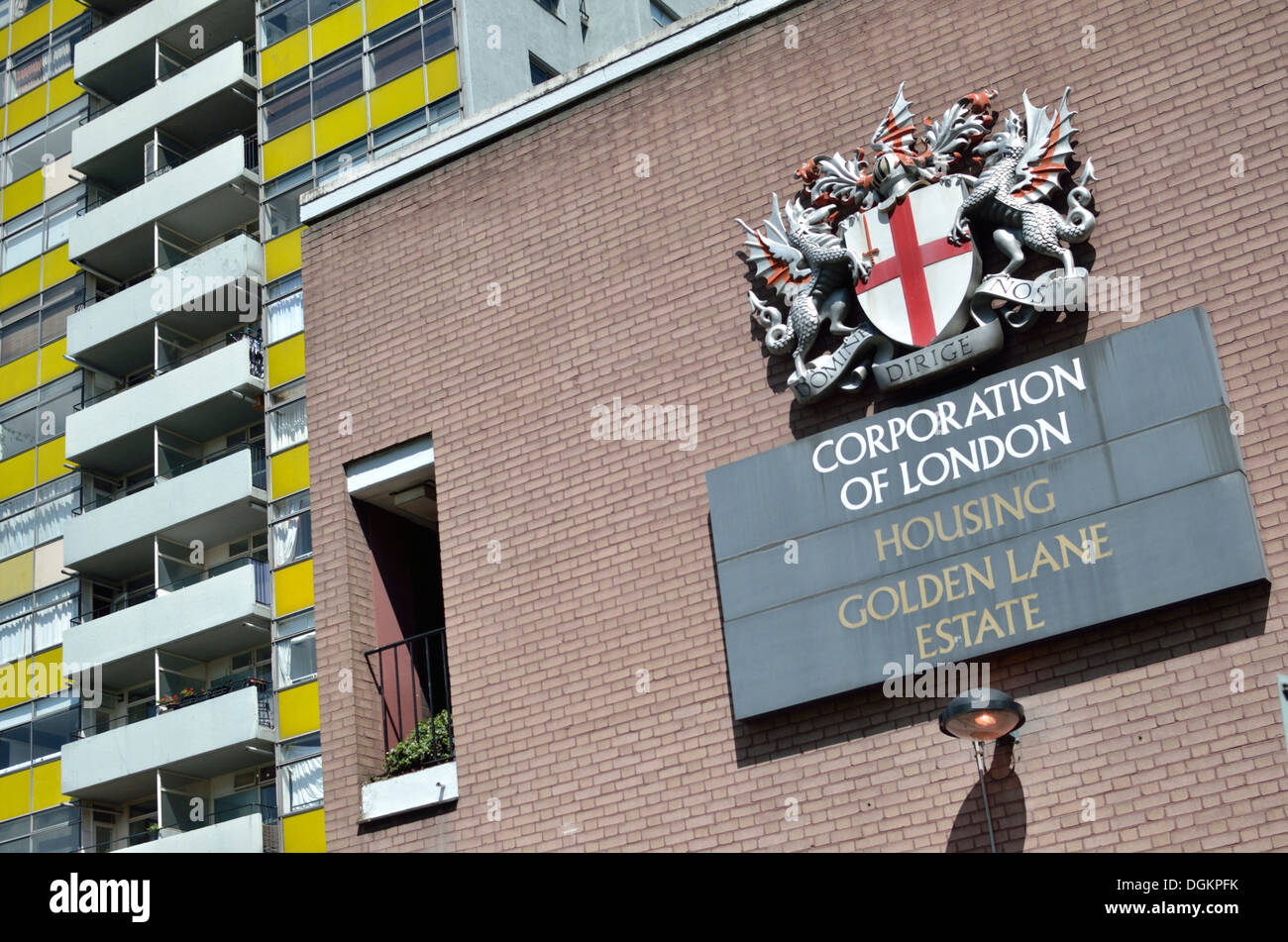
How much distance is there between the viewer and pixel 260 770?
37500 millimetres

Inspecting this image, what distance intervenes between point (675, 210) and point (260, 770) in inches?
→ 957

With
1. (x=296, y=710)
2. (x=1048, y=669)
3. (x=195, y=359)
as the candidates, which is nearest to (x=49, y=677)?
(x=195, y=359)

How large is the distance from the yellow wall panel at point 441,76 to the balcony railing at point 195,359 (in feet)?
23.4

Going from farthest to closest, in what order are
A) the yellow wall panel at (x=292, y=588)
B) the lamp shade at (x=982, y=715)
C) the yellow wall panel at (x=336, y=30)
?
the yellow wall panel at (x=336, y=30)
the yellow wall panel at (x=292, y=588)
the lamp shade at (x=982, y=715)

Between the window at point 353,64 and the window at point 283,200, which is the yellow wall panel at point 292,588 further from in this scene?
the window at point 353,64

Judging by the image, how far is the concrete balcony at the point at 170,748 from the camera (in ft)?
118

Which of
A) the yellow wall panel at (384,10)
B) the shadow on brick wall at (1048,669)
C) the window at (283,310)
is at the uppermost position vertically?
the yellow wall panel at (384,10)

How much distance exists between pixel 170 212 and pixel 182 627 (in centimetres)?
1126

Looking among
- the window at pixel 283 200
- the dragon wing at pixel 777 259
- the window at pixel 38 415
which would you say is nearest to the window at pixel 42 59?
the window at pixel 38 415

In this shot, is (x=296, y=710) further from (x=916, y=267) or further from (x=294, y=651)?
(x=916, y=267)

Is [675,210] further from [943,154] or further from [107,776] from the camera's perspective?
[107,776]

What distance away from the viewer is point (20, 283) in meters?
46.1

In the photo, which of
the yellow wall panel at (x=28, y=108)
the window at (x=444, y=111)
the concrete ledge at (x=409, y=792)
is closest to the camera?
the concrete ledge at (x=409, y=792)

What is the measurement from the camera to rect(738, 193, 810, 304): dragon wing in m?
15.5
